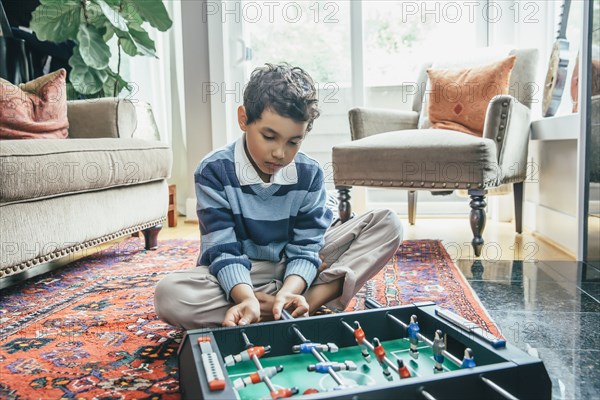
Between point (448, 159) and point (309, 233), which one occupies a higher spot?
point (448, 159)

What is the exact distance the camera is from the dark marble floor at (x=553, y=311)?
0.93 meters

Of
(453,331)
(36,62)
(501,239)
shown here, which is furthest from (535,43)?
(36,62)

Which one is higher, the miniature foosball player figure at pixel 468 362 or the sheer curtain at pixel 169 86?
the sheer curtain at pixel 169 86

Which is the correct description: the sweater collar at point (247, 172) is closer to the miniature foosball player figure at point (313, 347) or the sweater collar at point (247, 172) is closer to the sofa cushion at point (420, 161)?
the miniature foosball player figure at point (313, 347)

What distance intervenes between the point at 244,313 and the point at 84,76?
Result: 198cm

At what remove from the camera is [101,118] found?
80.5 inches

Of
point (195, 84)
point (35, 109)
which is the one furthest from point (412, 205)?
point (35, 109)

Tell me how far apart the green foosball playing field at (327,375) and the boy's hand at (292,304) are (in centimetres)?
9

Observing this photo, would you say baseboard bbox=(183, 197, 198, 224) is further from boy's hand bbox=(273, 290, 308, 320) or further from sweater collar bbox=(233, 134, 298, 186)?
boy's hand bbox=(273, 290, 308, 320)

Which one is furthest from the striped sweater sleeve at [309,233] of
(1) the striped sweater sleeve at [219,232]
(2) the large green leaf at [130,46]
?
(2) the large green leaf at [130,46]

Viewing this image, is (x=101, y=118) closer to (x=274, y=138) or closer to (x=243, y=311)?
(x=274, y=138)

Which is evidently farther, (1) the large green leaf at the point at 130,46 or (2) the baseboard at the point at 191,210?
(2) the baseboard at the point at 191,210

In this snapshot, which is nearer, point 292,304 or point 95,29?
point 292,304

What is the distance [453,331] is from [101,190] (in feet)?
4.32
